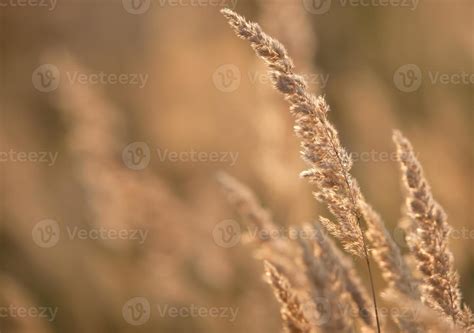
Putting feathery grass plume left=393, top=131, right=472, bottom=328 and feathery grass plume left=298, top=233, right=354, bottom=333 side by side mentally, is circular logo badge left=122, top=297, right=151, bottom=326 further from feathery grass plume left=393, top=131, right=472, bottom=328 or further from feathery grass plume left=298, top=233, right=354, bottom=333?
feathery grass plume left=393, top=131, right=472, bottom=328

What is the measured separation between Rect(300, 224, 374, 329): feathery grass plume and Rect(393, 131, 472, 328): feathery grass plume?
9.0 inches

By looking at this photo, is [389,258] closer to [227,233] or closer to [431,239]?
[431,239]

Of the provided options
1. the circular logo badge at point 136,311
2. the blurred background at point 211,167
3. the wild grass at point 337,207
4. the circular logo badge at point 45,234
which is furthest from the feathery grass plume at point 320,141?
the circular logo badge at point 45,234

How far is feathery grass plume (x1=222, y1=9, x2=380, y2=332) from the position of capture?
1806mm

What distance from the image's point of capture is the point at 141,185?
14.1 ft

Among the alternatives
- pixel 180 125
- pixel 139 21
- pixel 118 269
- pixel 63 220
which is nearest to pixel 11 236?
pixel 63 220

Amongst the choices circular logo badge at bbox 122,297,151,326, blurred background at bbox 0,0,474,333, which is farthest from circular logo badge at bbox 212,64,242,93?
circular logo badge at bbox 122,297,151,326

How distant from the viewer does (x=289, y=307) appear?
1899mm

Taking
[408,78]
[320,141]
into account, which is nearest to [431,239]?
[320,141]

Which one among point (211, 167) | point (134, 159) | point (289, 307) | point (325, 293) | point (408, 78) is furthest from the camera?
point (211, 167)

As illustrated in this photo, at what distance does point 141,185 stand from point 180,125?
2.54 m

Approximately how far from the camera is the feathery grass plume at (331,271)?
1794 millimetres

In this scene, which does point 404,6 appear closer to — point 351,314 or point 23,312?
point 23,312

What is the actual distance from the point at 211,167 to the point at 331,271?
4211 mm
